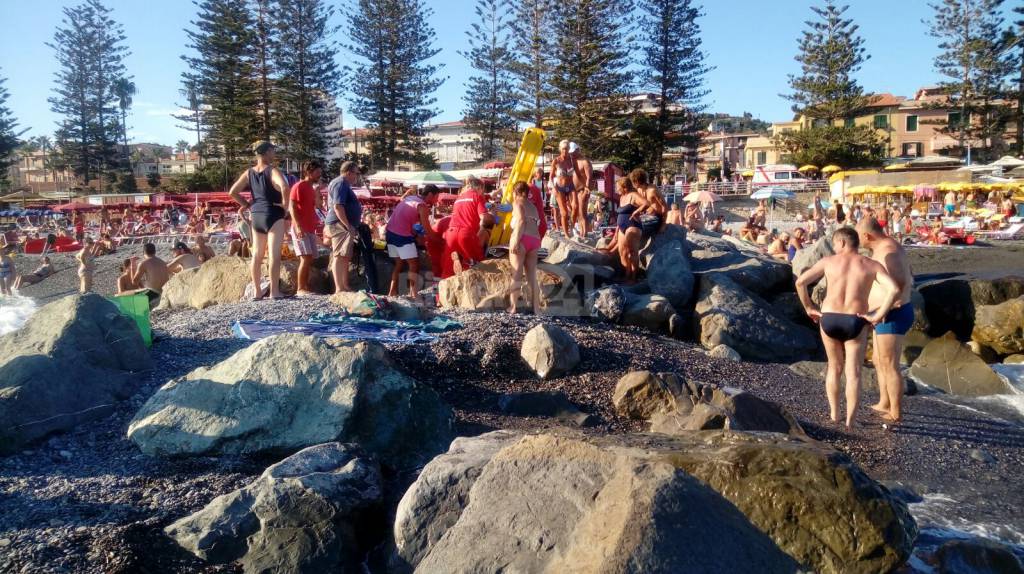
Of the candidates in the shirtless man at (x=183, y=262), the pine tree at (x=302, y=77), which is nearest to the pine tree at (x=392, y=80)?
the pine tree at (x=302, y=77)

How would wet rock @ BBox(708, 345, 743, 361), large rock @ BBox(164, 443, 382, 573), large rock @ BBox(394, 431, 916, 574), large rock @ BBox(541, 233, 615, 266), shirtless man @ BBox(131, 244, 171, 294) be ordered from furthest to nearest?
shirtless man @ BBox(131, 244, 171, 294), large rock @ BBox(541, 233, 615, 266), wet rock @ BBox(708, 345, 743, 361), large rock @ BBox(164, 443, 382, 573), large rock @ BBox(394, 431, 916, 574)

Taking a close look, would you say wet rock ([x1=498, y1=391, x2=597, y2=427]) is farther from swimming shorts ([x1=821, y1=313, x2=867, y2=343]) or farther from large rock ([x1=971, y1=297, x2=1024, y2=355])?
large rock ([x1=971, y1=297, x2=1024, y2=355])

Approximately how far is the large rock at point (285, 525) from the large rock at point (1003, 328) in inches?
346

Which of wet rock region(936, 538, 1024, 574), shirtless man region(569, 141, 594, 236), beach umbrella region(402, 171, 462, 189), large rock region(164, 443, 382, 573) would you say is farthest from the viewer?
beach umbrella region(402, 171, 462, 189)

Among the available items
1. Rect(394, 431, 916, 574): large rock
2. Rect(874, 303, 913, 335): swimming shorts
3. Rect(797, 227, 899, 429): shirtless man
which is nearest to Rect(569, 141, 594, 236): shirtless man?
Rect(797, 227, 899, 429): shirtless man

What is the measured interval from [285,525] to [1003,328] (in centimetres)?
924

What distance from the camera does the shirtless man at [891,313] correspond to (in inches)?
213

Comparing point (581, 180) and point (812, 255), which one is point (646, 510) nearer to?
point (581, 180)

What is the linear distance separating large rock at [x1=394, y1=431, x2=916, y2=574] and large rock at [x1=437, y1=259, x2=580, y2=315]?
11.9 feet

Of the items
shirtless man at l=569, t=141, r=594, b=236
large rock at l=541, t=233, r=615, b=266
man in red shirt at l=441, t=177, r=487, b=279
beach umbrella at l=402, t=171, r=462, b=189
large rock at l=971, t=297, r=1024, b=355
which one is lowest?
large rock at l=971, t=297, r=1024, b=355

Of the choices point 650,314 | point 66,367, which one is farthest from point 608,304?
point 66,367

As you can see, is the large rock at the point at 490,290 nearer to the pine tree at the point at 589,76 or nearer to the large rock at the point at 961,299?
the large rock at the point at 961,299

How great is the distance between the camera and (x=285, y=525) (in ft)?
11.0

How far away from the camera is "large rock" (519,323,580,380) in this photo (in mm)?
5914
